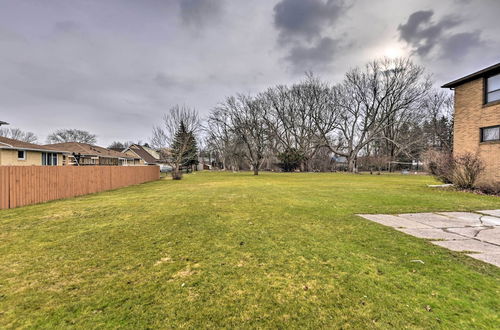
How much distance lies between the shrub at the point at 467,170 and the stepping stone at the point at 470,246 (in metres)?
9.32

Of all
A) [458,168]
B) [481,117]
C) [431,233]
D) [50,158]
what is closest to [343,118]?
[481,117]

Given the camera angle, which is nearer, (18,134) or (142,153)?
(142,153)

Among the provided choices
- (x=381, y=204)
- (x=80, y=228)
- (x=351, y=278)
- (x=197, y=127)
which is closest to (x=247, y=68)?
(x=197, y=127)

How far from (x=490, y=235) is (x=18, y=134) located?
66554mm

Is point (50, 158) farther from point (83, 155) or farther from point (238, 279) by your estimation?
point (238, 279)

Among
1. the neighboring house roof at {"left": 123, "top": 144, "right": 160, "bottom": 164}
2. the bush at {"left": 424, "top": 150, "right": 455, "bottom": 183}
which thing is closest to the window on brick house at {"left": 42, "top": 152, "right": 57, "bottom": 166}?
the neighboring house roof at {"left": 123, "top": 144, "right": 160, "bottom": 164}

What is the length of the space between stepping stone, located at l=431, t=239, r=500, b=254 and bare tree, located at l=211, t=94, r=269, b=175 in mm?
25587

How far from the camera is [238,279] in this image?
2.46 m

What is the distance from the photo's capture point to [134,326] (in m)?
1.71

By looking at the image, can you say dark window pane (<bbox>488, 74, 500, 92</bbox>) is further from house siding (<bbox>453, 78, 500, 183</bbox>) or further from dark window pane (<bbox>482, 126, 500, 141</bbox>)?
dark window pane (<bbox>482, 126, 500, 141</bbox>)

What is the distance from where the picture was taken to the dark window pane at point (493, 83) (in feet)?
34.6

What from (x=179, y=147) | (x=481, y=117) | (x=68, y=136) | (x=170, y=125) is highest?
(x=68, y=136)

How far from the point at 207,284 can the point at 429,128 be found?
147 ft

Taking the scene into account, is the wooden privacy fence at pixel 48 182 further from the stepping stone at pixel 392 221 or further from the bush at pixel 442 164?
the bush at pixel 442 164
